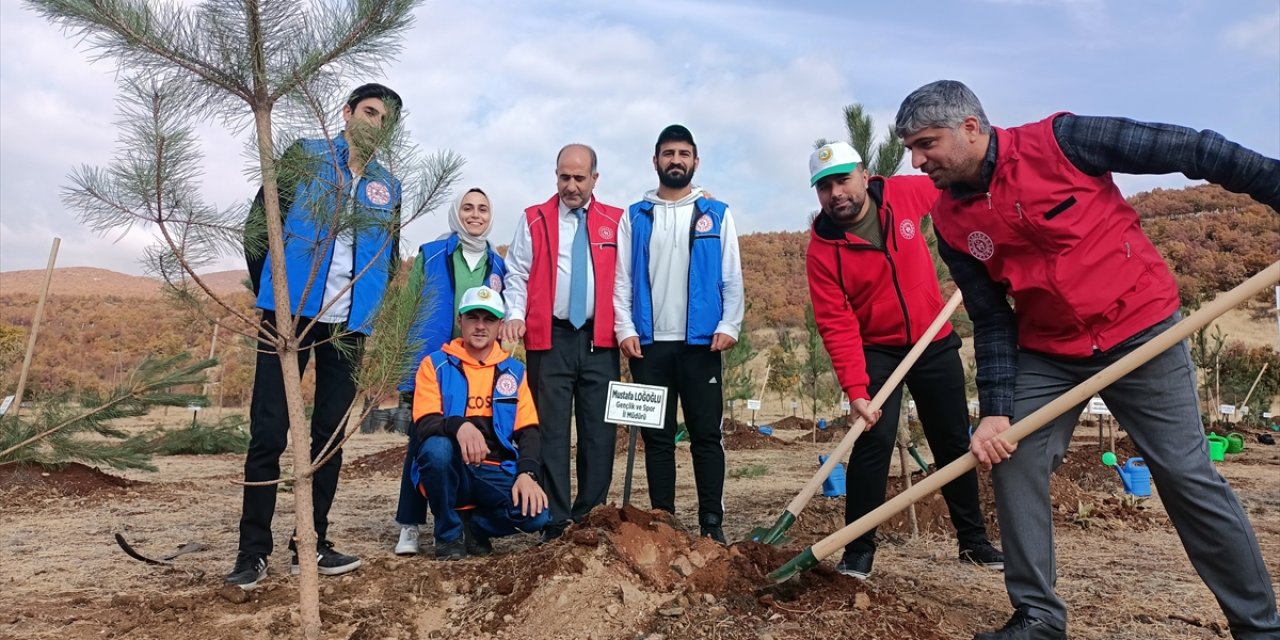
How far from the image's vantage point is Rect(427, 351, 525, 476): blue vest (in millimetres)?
3821

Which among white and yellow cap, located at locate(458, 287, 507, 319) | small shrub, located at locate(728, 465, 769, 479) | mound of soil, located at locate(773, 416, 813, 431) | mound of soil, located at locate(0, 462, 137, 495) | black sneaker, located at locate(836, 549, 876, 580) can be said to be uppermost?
white and yellow cap, located at locate(458, 287, 507, 319)

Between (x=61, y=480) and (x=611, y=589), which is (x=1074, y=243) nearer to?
(x=611, y=589)

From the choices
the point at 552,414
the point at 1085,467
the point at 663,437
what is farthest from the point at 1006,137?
the point at 1085,467

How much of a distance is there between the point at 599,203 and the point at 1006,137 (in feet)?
7.42

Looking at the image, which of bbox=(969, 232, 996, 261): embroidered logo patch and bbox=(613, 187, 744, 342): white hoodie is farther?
bbox=(613, 187, 744, 342): white hoodie

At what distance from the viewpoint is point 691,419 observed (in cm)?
390

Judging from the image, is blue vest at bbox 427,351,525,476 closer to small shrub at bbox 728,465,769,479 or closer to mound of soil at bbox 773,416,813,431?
small shrub at bbox 728,465,769,479

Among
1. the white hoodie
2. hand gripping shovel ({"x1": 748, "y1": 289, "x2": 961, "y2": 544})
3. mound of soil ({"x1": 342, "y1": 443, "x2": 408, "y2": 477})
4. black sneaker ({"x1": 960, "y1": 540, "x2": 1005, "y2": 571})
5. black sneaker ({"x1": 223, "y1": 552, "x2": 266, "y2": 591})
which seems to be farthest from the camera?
mound of soil ({"x1": 342, "y1": 443, "x2": 408, "y2": 477})

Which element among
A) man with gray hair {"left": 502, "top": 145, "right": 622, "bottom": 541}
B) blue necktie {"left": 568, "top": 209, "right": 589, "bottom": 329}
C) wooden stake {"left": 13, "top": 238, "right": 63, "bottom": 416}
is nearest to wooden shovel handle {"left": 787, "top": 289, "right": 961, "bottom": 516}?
man with gray hair {"left": 502, "top": 145, "right": 622, "bottom": 541}

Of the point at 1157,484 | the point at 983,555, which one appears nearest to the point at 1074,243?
the point at 1157,484

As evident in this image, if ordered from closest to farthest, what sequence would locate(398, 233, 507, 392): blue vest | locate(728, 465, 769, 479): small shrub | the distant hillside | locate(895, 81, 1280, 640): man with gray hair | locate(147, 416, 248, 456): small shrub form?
1. locate(895, 81, 1280, 640): man with gray hair
2. locate(398, 233, 507, 392): blue vest
3. locate(147, 416, 248, 456): small shrub
4. locate(728, 465, 769, 479): small shrub
5. the distant hillside

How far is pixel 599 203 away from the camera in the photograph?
4191 mm

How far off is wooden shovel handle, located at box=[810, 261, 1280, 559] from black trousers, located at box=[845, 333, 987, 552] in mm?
922

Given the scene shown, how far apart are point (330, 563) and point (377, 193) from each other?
173 cm
